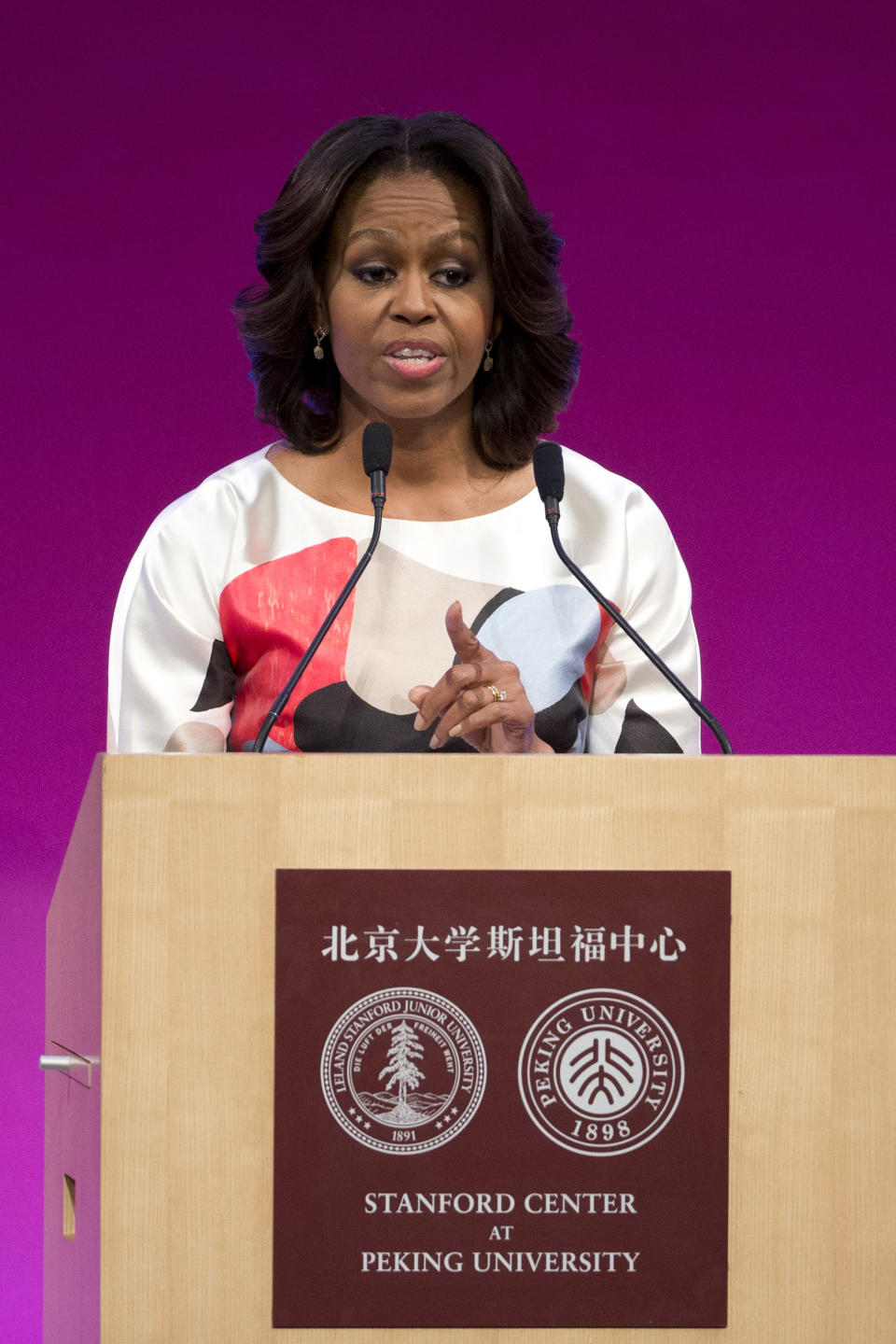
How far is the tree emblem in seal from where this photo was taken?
1011mm

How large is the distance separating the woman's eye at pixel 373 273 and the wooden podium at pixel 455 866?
Result: 0.92m

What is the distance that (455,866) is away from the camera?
1036 millimetres

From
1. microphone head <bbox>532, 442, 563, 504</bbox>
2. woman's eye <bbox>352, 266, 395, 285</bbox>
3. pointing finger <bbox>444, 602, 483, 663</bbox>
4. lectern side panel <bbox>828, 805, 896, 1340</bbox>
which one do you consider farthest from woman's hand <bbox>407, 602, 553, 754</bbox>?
woman's eye <bbox>352, 266, 395, 285</bbox>

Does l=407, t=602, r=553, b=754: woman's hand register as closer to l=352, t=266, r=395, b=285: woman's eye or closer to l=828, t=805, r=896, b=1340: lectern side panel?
l=828, t=805, r=896, b=1340: lectern side panel

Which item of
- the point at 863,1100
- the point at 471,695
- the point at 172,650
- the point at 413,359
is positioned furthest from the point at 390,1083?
the point at 413,359

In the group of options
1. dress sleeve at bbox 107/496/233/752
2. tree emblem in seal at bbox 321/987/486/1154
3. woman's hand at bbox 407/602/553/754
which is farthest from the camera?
dress sleeve at bbox 107/496/233/752

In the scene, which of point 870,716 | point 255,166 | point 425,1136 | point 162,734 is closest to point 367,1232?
point 425,1136

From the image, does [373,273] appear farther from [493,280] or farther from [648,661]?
[648,661]

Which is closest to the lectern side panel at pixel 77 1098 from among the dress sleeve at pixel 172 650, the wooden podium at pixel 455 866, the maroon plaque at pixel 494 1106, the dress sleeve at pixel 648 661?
the wooden podium at pixel 455 866

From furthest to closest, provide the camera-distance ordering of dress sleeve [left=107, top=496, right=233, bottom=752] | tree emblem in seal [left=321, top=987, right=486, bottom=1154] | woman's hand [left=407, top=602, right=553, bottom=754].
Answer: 1. dress sleeve [left=107, top=496, right=233, bottom=752]
2. woman's hand [left=407, top=602, right=553, bottom=754]
3. tree emblem in seal [left=321, top=987, right=486, bottom=1154]

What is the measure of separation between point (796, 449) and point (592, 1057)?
1827 millimetres

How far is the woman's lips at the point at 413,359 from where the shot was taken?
1.81m

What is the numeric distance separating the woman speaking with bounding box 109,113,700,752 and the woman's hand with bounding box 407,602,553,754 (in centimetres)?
29

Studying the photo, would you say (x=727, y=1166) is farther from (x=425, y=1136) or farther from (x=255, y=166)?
(x=255, y=166)
